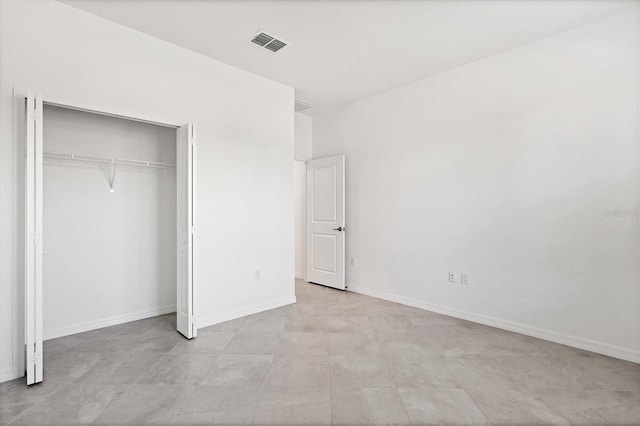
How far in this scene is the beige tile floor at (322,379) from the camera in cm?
193

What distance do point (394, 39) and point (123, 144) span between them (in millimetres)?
3190

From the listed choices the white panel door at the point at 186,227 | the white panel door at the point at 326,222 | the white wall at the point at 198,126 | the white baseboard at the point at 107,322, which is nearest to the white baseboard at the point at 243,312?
the white wall at the point at 198,126

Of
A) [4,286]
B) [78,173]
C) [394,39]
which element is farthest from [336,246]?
[4,286]

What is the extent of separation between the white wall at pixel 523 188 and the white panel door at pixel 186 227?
8.68 feet

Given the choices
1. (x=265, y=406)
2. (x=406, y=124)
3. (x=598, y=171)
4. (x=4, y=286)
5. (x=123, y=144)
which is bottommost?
(x=265, y=406)

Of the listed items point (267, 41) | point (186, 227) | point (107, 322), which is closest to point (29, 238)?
point (186, 227)

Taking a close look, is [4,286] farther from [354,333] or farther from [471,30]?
[471,30]

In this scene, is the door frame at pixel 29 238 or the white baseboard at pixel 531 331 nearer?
the door frame at pixel 29 238

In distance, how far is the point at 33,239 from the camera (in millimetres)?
2256

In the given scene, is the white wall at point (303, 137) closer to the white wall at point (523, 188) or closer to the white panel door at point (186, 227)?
the white wall at point (523, 188)

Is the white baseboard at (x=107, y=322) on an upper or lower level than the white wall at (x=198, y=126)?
lower

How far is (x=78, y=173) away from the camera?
328 cm

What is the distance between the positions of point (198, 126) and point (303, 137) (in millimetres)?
2361

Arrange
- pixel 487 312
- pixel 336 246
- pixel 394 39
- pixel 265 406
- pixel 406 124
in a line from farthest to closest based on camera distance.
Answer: pixel 336 246 < pixel 406 124 < pixel 487 312 < pixel 394 39 < pixel 265 406
